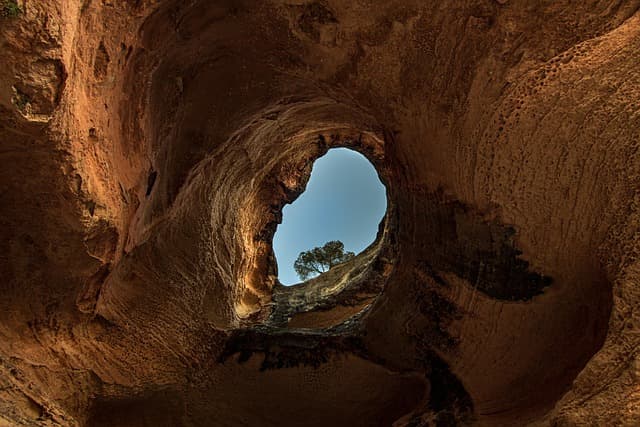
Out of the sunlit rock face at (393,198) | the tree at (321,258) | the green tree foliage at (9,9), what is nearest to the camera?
the green tree foliage at (9,9)

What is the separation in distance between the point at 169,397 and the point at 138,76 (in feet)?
13.9

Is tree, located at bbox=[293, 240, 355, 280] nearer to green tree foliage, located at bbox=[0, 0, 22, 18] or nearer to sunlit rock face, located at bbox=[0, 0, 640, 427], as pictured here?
sunlit rock face, located at bbox=[0, 0, 640, 427]

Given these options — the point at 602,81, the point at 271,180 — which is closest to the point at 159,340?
the point at 271,180

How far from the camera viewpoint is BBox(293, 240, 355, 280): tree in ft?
53.8

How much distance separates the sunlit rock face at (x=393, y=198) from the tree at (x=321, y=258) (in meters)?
9.16

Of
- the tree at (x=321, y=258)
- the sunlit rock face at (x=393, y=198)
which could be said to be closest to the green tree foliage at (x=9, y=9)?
the sunlit rock face at (x=393, y=198)

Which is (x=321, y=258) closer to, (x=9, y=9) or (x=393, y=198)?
(x=393, y=198)

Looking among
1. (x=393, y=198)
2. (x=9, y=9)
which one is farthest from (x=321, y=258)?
(x=9, y=9)

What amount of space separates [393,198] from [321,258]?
1026 centimetres

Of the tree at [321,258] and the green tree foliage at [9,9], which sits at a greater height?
the tree at [321,258]

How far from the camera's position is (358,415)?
6.38 m

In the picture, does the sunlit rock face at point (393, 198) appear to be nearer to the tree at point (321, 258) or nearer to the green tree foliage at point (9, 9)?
the green tree foliage at point (9, 9)

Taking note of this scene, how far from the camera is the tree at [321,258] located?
53.8ft

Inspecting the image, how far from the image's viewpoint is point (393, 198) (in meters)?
6.88
